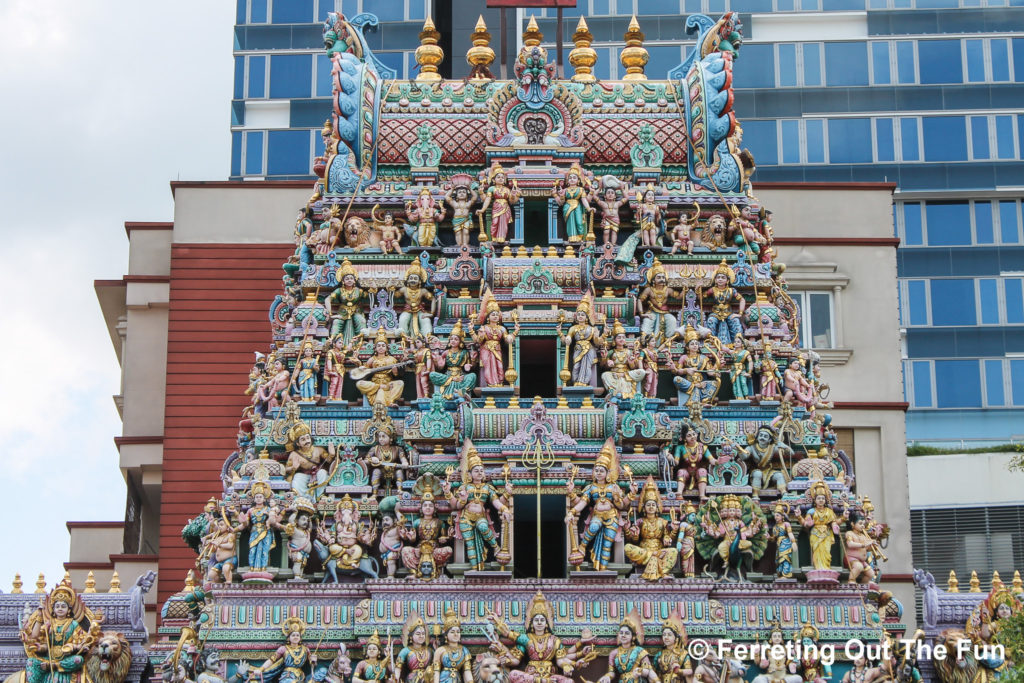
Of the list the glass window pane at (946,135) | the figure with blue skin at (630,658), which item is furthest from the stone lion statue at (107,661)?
the glass window pane at (946,135)

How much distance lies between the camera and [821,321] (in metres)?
64.8

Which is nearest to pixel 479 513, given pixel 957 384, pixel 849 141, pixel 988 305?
pixel 957 384

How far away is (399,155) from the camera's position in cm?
5266

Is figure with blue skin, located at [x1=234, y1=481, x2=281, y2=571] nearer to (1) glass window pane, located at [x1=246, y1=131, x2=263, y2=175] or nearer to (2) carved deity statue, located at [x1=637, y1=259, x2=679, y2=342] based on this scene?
(2) carved deity statue, located at [x1=637, y1=259, x2=679, y2=342]

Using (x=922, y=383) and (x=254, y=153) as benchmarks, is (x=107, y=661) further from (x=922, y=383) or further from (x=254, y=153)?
(x=922, y=383)

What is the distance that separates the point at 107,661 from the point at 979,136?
1545 inches

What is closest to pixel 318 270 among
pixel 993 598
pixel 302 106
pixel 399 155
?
pixel 399 155

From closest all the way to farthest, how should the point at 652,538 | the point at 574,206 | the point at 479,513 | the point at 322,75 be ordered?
the point at 479,513 < the point at 652,538 < the point at 574,206 < the point at 322,75

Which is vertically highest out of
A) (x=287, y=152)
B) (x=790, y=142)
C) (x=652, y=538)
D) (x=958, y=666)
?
(x=790, y=142)

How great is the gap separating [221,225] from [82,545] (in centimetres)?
920

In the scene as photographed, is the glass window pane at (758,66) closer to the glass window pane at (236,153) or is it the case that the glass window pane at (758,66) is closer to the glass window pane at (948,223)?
the glass window pane at (948,223)

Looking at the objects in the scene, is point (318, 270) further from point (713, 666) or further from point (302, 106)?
point (302, 106)

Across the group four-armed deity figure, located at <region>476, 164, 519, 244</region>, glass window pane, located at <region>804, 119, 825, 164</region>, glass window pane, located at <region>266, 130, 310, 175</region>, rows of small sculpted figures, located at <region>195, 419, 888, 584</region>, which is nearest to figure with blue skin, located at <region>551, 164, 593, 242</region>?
four-armed deity figure, located at <region>476, 164, 519, 244</region>

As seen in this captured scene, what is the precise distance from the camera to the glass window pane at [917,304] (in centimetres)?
7525
